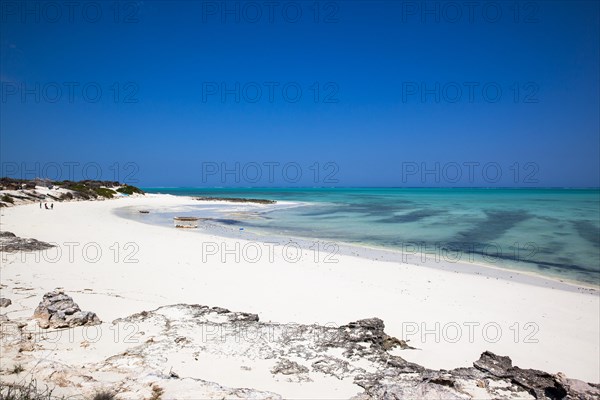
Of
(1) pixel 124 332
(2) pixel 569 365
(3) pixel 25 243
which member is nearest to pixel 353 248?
(2) pixel 569 365

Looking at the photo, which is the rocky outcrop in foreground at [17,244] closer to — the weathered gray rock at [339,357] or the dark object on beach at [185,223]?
the weathered gray rock at [339,357]

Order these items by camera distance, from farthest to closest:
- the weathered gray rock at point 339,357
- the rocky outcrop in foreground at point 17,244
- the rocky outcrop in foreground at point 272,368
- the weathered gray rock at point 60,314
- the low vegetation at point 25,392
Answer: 1. the rocky outcrop in foreground at point 17,244
2. the weathered gray rock at point 60,314
3. the weathered gray rock at point 339,357
4. the rocky outcrop in foreground at point 272,368
5. the low vegetation at point 25,392

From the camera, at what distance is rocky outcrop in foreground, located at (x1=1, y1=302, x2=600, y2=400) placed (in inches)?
134

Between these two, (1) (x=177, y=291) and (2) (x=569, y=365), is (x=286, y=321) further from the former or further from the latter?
(2) (x=569, y=365)

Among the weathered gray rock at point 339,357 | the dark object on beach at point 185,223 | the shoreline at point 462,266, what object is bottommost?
the shoreline at point 462,266

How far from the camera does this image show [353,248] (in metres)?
14.0

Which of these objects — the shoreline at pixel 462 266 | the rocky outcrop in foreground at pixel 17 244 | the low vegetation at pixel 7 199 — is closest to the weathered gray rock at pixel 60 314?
the rocky outcrop in foreground at pixel 17 244

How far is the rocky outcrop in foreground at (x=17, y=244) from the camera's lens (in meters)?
9.48

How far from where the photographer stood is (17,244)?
386 inches

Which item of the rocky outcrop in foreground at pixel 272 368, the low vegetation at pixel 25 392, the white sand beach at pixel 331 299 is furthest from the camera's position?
the white sand beach at pixel 331 299

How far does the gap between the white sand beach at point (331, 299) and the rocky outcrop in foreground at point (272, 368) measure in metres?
0.08

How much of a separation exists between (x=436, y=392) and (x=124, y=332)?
168 inches

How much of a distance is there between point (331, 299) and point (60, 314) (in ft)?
16.1

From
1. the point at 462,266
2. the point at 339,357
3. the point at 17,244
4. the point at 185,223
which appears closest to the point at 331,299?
the point at 339,357
